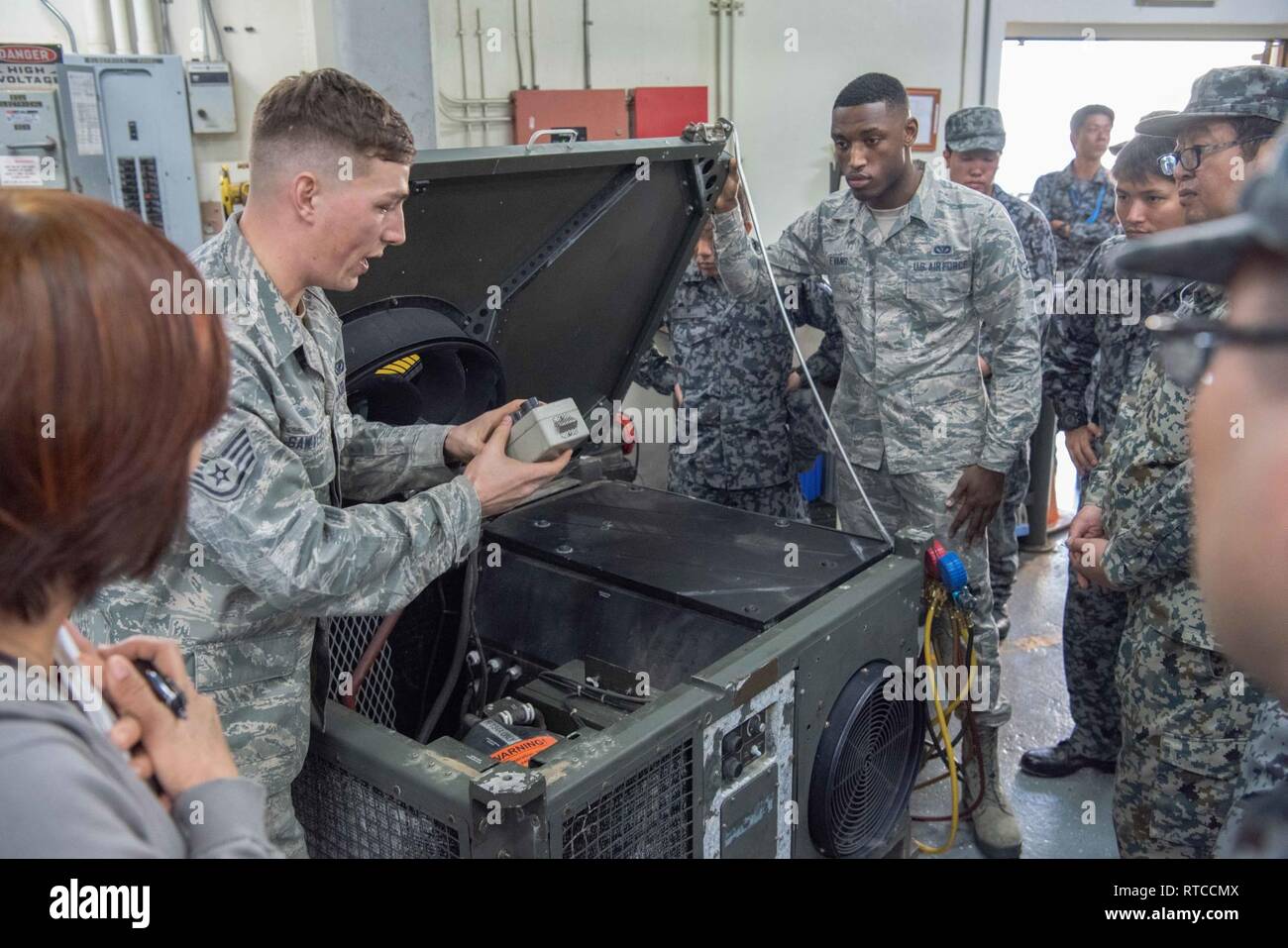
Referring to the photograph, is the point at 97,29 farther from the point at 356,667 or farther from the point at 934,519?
the point at 934,519

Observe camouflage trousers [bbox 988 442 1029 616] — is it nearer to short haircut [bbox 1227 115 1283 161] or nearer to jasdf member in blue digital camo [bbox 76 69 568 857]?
short haircut [bbox 1227 115 1283 161]

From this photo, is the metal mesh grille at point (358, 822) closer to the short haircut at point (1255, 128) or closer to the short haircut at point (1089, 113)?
the short haircut at point (1255, 128)

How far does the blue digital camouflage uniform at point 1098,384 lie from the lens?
2445mm

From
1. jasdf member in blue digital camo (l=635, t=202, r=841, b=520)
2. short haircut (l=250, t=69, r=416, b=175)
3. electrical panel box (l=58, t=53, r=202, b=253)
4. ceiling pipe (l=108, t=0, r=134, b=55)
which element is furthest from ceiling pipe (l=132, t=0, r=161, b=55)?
short haircut (l=250, t=69, r=416, b=175)

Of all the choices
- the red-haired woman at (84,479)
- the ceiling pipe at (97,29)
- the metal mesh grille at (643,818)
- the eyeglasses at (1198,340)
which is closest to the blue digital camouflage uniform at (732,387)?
the metal mesh grille at (643,818)

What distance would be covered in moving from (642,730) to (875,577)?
0.62 metres

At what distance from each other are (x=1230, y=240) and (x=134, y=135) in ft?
12.6

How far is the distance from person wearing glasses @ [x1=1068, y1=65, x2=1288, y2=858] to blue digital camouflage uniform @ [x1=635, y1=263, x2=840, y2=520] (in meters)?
1.51

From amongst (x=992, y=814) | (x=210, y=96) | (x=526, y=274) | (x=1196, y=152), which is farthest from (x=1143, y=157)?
(x=210, y=96)

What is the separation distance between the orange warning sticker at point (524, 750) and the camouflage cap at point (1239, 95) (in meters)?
1.59

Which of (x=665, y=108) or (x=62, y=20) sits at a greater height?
(x=62, y=20)

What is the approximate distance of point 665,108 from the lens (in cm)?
458

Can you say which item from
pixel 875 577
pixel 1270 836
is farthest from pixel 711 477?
pixel 1270 836
